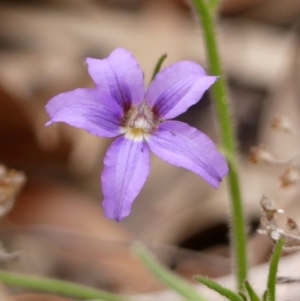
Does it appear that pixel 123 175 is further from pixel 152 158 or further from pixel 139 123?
pixel 152 158

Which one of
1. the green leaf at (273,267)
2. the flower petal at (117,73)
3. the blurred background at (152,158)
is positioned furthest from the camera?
the blurred background at (152,158)

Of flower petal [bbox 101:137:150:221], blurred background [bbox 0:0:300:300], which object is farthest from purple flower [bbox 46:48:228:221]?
blurred background [bbox 0:0:300:300]

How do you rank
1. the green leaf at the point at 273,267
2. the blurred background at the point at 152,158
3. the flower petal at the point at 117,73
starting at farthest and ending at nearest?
the blurred background at the point at 152,158 < the flower petal at the point at 117,73 < the green leaf at the point at 273,267

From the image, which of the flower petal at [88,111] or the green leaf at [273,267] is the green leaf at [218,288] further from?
the flower petal at [88,111]

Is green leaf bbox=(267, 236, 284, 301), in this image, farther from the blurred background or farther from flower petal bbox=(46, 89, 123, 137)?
the blurred background

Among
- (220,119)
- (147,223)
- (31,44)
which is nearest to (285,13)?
(31,44)

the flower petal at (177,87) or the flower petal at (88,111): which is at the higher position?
the flower petal at (177,87)

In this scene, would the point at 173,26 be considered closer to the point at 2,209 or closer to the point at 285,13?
the point at 285,13

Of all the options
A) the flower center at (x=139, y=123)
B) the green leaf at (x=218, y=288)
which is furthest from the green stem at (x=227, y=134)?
the flower center at (x=139, y=123)
